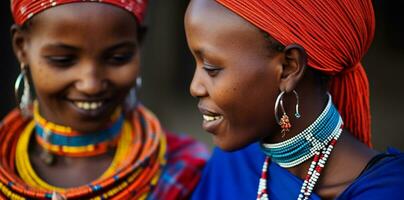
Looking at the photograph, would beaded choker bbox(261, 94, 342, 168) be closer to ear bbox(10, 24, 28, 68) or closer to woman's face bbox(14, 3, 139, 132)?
woman's face bbox(14, 3, 139, 132)

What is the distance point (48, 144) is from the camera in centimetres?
307

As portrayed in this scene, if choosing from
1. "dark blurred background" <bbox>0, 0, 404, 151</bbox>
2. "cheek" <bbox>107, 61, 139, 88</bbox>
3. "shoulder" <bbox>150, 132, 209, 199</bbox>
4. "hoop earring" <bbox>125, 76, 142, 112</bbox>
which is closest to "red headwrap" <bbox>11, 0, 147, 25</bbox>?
"cheek" <bbox>107, 61, 139, 88</bbox>

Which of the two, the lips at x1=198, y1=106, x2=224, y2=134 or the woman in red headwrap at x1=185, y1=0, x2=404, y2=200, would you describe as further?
the lips at x1=198, y1=106, x2=224, y2=134

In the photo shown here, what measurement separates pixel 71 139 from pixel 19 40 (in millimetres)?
533

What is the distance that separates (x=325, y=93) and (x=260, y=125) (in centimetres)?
31

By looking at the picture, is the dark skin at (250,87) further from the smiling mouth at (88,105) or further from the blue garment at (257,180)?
the smiling mouth at (88,105)

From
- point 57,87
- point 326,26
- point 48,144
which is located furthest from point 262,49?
point 48,144

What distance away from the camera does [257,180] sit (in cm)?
276

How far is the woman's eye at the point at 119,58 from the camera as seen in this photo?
2.90 m

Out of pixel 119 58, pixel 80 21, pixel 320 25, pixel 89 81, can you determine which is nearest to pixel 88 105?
pixel 89 81

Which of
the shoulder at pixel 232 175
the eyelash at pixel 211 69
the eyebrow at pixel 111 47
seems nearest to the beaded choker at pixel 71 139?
the eyebrow at pixel 111 47

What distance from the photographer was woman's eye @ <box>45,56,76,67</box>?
2.81 meters

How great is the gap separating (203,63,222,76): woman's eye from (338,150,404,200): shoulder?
0.66m

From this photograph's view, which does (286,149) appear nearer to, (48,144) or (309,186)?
(309,186)
